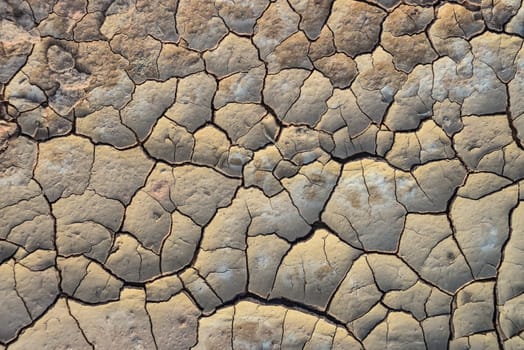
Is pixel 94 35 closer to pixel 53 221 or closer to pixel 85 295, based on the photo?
pixel 53 221

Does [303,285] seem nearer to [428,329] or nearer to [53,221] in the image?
[428,329]

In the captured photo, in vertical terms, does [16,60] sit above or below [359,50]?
below

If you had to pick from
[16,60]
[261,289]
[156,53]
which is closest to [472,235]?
[261,289]

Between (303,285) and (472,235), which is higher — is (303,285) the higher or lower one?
the lower one

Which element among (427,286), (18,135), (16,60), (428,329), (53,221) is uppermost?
(16,60)

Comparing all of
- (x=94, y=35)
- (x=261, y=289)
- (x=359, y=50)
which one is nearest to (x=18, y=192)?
(x=94, y=35)

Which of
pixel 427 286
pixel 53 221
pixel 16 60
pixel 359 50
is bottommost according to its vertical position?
pixel 427 286

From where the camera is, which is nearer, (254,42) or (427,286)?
(427,286)
